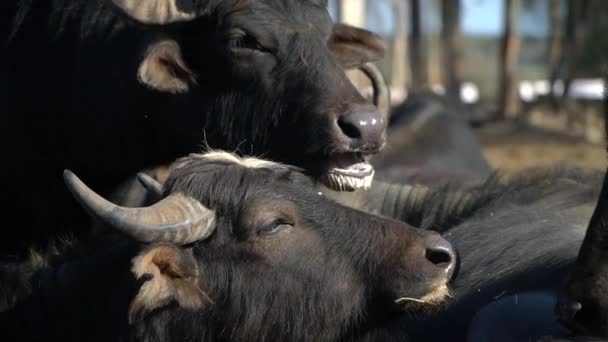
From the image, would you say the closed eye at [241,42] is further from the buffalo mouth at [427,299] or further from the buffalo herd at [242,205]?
the buffalo mouth at [427,299]

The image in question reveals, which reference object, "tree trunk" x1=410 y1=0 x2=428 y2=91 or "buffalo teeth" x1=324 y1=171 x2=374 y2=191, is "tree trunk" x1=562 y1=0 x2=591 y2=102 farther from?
"buffalo teeth" x1=324 y1=171 x2=374 y2=191

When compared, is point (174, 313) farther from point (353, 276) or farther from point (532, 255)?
point (532, 255)

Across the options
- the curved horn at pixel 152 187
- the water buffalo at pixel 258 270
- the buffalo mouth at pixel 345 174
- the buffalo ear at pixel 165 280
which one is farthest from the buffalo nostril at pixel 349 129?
the buffalo ear at pixel 165 280

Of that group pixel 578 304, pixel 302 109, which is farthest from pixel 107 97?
pixel 578 304

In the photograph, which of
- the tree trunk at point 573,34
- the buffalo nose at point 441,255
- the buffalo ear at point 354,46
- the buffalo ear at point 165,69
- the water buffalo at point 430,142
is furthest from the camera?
the tree trunk at point 573,34

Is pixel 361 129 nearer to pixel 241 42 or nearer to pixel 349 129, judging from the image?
pixel 349 129

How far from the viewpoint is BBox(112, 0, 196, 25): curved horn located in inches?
257

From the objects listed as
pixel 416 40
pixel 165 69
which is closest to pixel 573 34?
pixel 416 40

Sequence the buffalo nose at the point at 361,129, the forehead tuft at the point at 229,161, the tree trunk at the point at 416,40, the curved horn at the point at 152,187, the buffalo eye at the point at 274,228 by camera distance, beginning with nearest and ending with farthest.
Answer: the buffalo eye at the point at 274,228 → the forehead tuft at the point at 229,161 → the curved horn at the point at 152,187 → the buffalo nose at the point at 361,129 → the tree trunk at the point at 416,40

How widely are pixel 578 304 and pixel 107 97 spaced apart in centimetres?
344

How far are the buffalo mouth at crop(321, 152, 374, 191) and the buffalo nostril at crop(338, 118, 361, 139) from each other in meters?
0.11

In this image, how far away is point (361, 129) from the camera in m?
5.86

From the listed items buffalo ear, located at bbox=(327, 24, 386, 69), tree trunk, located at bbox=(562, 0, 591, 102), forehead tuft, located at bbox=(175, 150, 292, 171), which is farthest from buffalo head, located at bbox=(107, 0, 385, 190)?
tree trunk, located at bbox=(562, 0, 591, 102)

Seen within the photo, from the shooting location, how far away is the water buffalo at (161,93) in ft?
20.2
